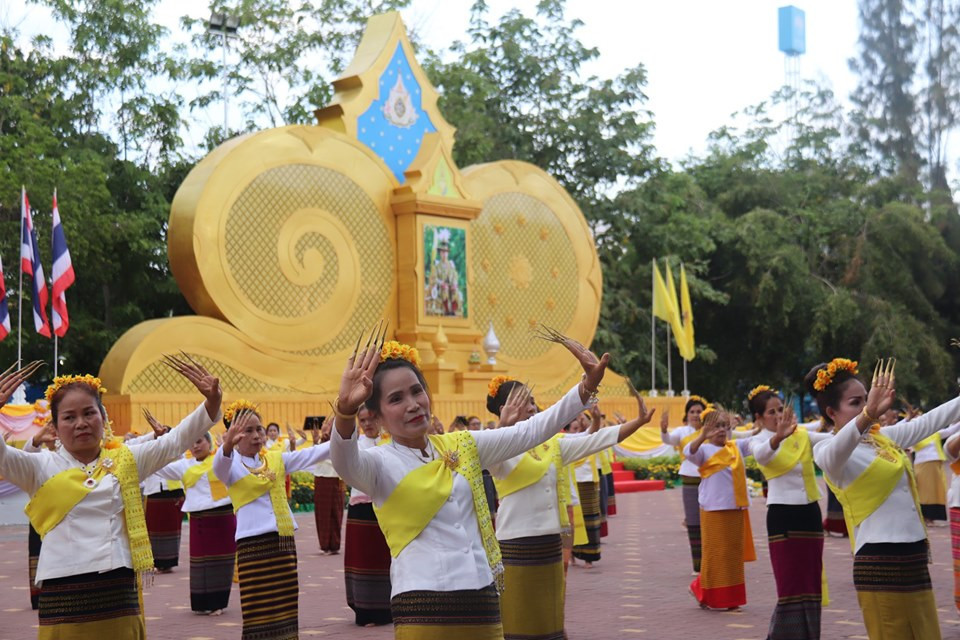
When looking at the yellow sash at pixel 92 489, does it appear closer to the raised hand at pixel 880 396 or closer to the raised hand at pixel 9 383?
the raised hand at pixel 9 383

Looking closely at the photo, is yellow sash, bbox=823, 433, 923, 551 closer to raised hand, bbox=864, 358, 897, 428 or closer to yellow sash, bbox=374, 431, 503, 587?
raised hand, bbox=864, 358, 897, 428

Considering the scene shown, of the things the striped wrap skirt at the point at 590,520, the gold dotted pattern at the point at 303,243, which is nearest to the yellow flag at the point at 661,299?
the gold dotted pattern at the point at 303,243

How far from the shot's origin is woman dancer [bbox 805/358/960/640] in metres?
5.83

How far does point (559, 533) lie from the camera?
23.2 ft

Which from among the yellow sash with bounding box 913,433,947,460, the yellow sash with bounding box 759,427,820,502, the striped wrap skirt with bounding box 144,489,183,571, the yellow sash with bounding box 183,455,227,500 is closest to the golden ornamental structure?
the striped wrap skirt with bounding box 144,489,183,571

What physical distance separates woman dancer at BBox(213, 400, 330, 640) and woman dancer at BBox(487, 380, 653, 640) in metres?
1.16

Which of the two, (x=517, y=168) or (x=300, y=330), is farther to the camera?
(x=517, y=168)

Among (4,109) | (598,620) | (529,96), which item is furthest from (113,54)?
(598,620)

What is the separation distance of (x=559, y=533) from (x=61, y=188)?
1660 centimetres

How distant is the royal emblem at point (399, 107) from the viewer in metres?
23.7

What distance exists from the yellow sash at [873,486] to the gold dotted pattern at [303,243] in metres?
15.9

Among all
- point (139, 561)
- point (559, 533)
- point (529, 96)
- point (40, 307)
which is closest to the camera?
point (139, 561)

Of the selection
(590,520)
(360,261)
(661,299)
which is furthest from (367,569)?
(661,299)

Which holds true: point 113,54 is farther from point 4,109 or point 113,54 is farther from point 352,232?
point 352,232
